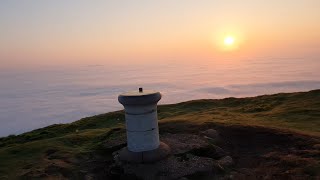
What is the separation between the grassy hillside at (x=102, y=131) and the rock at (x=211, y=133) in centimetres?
91

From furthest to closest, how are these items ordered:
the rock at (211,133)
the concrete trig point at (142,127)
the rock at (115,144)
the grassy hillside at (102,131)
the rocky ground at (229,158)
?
1. the rock at (211,133)
2. the rock at (115,144)
3. the grassy hillside at (102,131)
4. the concrete trig point at (142,127)
5. the rocky ground at (229,158)

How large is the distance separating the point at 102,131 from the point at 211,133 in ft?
15.4

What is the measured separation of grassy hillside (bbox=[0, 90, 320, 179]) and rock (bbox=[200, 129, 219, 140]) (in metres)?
0.91

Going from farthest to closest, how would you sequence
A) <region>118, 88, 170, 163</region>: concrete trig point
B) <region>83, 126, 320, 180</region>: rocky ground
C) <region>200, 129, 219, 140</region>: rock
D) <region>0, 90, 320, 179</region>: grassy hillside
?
<region>200, 129, 219, 140</region>: rock < <region>0, 90, 320, 179</region>: grassy hillside < <region>118, 88, 170, 163</region>: concrete trig point < <region>83, 126, 320, 180</region>: rocky ground

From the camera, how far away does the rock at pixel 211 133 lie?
11773 millimetres

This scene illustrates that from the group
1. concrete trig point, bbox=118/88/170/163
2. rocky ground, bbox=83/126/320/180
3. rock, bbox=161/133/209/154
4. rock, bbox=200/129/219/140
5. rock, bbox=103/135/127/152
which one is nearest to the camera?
rocky ground, bbox=83/126/320/180

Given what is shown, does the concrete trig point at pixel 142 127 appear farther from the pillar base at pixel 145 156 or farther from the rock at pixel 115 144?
the rock at pixel 115 144

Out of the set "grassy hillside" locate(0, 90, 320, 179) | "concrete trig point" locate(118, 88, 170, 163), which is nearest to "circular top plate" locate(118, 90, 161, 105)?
"concrete trig point" locate(118, 88, 170, 163)

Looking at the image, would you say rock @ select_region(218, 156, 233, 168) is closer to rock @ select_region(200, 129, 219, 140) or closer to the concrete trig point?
the concrete trig point

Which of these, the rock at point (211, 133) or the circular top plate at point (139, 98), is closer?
the circular top plate at point (139, 98)

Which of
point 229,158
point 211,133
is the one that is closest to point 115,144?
point 211,133

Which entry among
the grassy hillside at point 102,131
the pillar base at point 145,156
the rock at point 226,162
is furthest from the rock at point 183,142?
the grassy hillside at point 102,131

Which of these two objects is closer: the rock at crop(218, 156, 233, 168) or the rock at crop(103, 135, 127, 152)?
the rock at crop(218, 156, 233, 168)

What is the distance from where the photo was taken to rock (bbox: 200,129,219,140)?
11.8m
